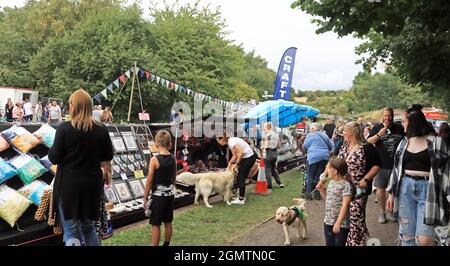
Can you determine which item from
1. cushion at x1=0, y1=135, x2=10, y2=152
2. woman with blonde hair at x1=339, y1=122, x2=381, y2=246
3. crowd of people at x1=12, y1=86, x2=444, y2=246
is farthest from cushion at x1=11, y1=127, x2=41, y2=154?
woman with blonde hair at x1=339, y1=122, x2=381, y2=246

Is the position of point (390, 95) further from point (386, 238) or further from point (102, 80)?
point (386, 238)

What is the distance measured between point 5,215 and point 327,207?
396 centimetres

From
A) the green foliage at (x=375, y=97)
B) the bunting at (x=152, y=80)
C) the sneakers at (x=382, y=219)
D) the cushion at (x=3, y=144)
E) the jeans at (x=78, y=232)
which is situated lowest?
the sneakers at (x=382, y=219)

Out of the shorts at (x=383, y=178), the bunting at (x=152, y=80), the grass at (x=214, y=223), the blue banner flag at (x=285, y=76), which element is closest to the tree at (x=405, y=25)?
the shorts at (x=383, y=178)

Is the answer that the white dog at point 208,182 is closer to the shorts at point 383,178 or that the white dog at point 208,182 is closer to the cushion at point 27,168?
the shorts at point 383,178

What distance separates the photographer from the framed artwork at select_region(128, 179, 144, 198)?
25.7 feet

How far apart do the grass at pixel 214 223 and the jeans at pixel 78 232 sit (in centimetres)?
178

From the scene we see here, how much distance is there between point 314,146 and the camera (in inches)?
347

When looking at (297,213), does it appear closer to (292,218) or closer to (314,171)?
(292,218)

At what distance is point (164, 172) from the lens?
Result: 5.13 meters

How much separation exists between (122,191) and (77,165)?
3767 millimetres

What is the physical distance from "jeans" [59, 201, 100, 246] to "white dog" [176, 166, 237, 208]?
173 inches

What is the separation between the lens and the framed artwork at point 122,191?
7438mm

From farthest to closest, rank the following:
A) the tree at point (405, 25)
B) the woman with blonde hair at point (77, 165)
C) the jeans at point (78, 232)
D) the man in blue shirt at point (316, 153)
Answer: the man in blue shirt at point (316, 153)
the tree at point (405, 25)
the jeans at point (78, 232)
the woman with blonde hair at point (77, 165)
